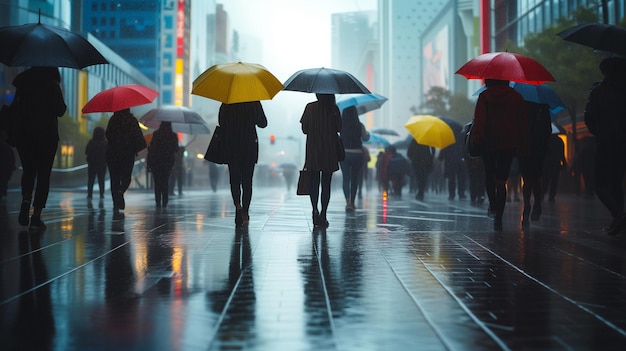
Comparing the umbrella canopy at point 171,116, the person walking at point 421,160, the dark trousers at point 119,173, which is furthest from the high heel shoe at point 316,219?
the person walking at point 421,160

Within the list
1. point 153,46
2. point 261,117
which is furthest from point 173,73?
point 261,117

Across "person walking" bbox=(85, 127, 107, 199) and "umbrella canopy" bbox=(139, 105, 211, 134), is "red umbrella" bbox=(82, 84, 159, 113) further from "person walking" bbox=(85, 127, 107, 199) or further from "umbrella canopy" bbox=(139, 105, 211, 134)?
"person walking" bbox=(85, 127, 107, 199)

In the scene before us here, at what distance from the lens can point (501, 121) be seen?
32.2 ft

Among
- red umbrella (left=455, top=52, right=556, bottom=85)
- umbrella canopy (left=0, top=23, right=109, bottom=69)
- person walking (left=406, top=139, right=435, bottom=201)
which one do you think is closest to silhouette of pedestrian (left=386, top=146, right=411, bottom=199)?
person walking (left=406, top=139, right=435, bottom=201)

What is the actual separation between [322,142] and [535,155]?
2.74 meters

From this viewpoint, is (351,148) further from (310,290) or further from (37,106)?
(310,290)

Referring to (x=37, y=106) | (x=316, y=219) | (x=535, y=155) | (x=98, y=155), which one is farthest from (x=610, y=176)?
(x=98, y=155)

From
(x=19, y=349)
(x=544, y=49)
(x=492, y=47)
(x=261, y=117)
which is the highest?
(x=492, y=47)

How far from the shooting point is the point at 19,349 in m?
3.60

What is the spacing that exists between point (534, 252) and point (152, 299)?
3725mm

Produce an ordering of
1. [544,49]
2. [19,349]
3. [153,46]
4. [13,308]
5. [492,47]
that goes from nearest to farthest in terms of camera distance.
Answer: [19,349] < [13,308] < [544,49] < [492,47] < [153,46]

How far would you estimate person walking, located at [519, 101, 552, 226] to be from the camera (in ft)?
36.2

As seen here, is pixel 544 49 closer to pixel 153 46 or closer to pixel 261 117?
pixel 261 117

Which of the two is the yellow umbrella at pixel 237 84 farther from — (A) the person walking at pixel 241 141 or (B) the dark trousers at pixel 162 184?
(B) the dark trousers at pixel 162 184
